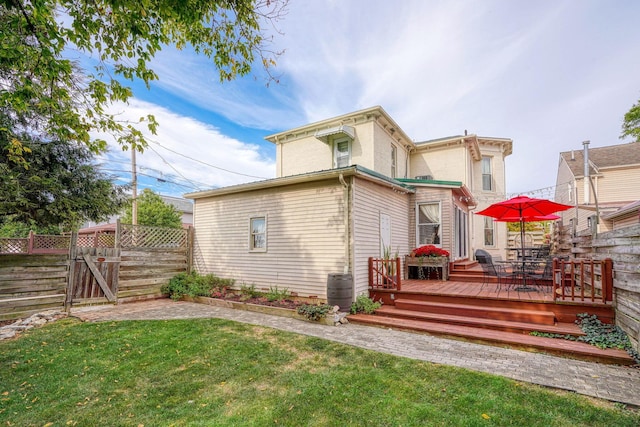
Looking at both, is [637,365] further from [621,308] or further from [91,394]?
[91,394]

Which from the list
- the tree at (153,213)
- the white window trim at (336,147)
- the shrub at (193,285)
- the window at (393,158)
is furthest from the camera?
the tree at (153,213)

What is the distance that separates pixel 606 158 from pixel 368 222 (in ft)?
55.9

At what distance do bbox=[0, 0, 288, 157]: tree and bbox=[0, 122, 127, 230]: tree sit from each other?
4835 mm

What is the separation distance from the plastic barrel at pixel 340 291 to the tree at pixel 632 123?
18.9 metres

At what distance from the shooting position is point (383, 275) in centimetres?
751

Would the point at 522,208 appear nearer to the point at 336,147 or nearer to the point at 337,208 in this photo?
the point at 337,208

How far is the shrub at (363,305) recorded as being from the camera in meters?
6.82

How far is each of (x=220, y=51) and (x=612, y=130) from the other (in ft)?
72.8

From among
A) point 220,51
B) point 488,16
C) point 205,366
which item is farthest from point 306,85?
point 205,366

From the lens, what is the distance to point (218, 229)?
33.0 ft

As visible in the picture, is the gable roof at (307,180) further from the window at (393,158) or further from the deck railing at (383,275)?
the window at (393,158)

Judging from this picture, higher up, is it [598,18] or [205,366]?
[598,18]

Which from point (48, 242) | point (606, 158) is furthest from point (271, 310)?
point (606, 158)

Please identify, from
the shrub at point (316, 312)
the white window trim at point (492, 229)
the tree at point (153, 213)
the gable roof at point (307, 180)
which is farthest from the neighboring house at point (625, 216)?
the tree at point (153, 213)
